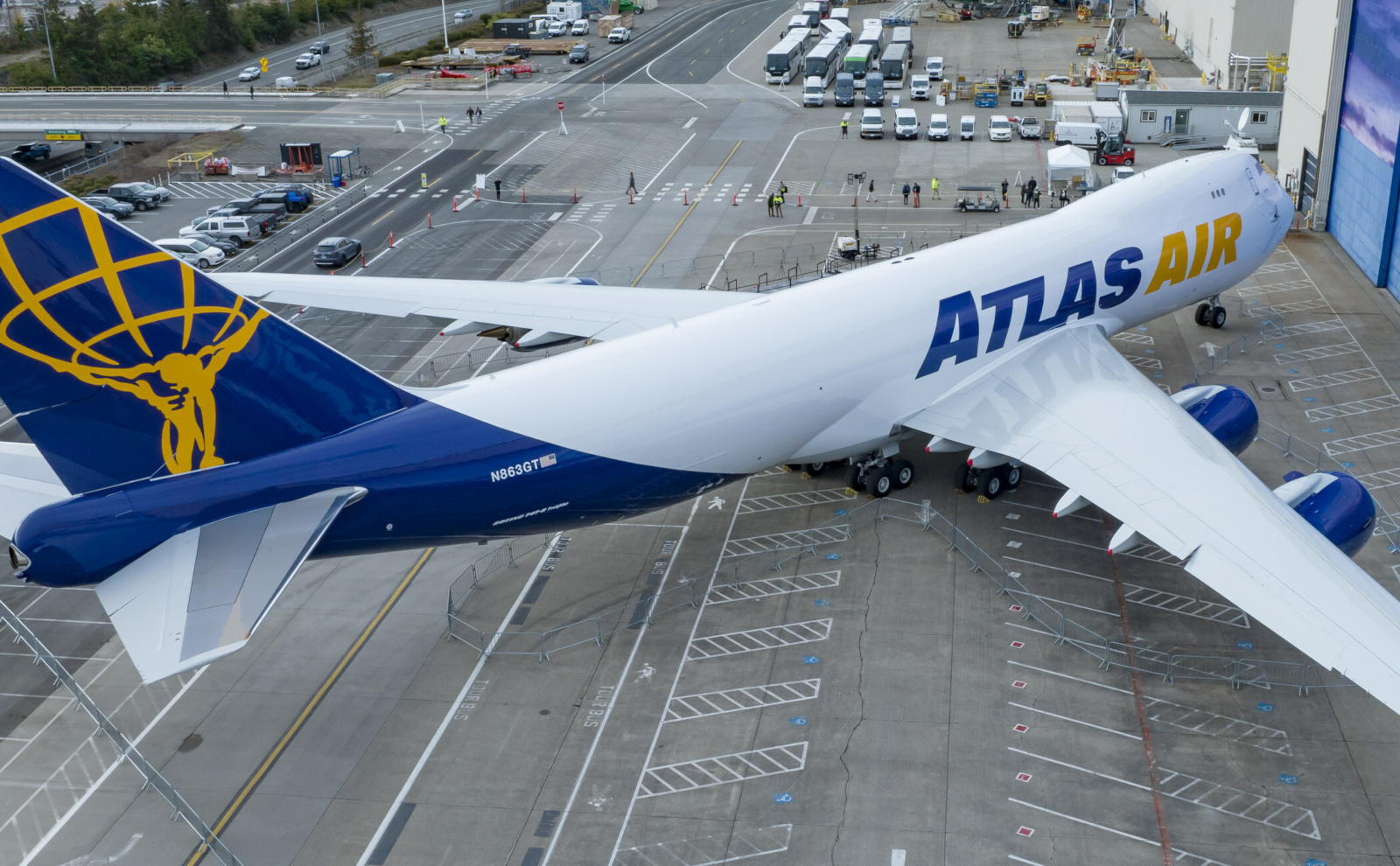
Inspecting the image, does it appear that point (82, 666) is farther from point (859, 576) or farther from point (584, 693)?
point (859, 576)

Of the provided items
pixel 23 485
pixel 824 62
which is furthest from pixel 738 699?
pixel 824 62

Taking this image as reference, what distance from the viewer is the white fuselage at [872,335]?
116 feet

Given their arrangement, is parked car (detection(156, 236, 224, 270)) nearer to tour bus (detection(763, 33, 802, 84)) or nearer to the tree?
tour bus (detection(763, 33, 802, 84))

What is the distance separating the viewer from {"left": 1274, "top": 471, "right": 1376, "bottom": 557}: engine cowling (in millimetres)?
34906

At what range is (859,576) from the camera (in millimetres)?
38688

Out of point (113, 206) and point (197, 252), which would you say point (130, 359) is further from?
point (113, 206)

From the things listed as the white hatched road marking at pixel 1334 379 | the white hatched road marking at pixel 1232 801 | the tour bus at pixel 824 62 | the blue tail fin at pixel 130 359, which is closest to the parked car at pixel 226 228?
the blue tail fin at pixel 130 359

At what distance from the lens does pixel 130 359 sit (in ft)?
89.6

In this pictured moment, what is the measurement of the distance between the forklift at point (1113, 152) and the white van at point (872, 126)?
1623 centimetres

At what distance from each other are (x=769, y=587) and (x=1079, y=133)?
2465 inches

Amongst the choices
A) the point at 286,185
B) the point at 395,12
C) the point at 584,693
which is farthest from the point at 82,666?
the point at 395,12

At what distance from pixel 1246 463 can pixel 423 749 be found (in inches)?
1163

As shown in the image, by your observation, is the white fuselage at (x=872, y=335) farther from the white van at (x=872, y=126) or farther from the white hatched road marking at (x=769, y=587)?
the white van at (x=872, y=126)

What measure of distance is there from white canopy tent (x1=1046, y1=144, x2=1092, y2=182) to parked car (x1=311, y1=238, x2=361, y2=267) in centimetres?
4237
